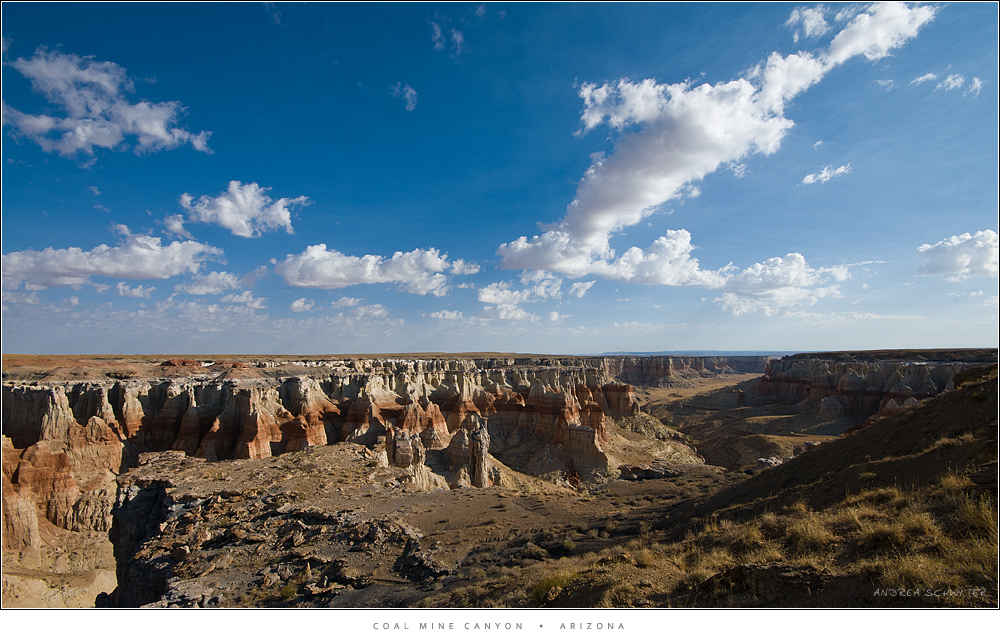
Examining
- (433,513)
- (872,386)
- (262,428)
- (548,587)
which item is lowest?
(872,386)

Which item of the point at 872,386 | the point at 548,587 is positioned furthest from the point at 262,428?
the point at 872,386

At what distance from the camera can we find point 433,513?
1644 cm

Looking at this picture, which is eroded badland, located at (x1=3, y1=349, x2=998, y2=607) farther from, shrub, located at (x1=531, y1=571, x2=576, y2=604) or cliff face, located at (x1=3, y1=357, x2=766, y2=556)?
cliff face, located at (x1=3, y1=357, x2=766, y2=556)

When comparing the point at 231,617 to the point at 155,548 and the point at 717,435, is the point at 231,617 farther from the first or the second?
the point at 717,435

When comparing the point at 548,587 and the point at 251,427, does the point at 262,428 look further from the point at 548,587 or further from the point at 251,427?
the point at 548,587

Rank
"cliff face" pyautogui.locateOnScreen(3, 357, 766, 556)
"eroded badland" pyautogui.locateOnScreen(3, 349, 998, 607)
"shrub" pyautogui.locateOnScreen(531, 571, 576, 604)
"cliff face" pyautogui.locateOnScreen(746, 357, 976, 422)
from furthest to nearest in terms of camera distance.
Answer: "cliff face" pyautogui.locateOnScreen(746, 357, 976, 422) < "cliff face" pyautogui.locateOnScreen(3, 357, 766, 556) < "shrub" pyautogui.locateOnScreen(531, 571, 576, 604) < "eroded badland" pyautogui.locateOnScreen(3, 349, 998, 607)

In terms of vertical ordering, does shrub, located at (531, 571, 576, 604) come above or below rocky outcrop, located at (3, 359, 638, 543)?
above

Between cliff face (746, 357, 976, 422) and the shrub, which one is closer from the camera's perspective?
the shrub

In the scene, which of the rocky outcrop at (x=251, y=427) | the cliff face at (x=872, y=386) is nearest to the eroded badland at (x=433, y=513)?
the rocky outcrop at (x=251, y=427)

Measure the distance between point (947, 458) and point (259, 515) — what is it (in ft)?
67.8

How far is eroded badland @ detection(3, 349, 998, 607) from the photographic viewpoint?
644 cm

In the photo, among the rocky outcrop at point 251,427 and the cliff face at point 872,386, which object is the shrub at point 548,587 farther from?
the cliff face at point 872,386

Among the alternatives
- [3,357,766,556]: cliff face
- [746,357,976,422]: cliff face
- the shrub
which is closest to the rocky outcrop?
[3,357,766,556]: cliff face

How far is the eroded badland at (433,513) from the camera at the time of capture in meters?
6.44
